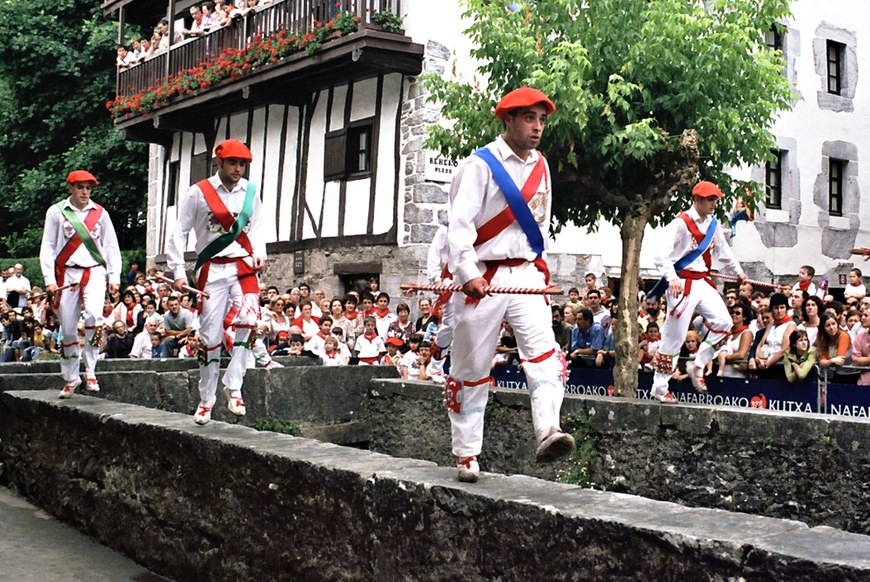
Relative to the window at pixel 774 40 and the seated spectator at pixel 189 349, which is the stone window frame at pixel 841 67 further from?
the seated spectator at pixel 189 349

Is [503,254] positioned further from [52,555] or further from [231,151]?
[52,555]

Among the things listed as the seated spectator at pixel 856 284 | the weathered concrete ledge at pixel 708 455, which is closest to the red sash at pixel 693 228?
the weathered concrete ledge at pixel 708 455

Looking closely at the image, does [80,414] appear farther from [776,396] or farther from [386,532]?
[776,396]

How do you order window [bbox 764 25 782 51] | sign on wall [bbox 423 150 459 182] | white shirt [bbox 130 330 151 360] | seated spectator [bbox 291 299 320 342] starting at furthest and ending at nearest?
window [bbox 764 25 782 51] < sign on wall [bbox 423 150 459 182] < white shirt [bbox 130 330 151 360] < seated spectator [bbox 291 299 320 342]

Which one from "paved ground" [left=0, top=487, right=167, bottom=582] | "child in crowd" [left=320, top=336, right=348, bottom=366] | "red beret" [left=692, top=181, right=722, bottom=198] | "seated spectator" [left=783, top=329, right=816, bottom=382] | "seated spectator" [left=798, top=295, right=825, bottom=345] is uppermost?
"red beret" [left=692, top=181, right=722, bottom=198]

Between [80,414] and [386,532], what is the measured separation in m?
3.56

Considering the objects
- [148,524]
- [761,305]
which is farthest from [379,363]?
[148,524]

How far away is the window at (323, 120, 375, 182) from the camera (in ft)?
65.8

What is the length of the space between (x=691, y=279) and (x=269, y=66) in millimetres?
12375

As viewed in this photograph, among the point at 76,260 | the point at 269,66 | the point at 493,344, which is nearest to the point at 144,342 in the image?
the point at 269,66

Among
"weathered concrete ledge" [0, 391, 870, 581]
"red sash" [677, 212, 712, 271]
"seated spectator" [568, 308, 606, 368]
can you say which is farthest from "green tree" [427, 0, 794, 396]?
"weathered concrete ledge" [0, 391, 870, 581]

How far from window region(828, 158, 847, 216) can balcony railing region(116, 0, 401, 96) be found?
10.7m

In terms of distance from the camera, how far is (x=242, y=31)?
71.7 feet

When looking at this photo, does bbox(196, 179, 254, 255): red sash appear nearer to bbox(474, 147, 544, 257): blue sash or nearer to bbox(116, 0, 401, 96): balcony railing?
bbox(474, 147, 544, 257): blue sash
